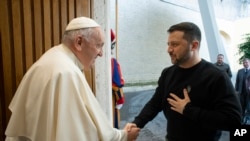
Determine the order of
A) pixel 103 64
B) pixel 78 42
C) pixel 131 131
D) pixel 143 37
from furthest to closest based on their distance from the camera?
1. pixel 143 37
2. pixel 103 64
3. pixel 131 131
4. pixel 78 42

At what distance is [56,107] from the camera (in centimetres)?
122

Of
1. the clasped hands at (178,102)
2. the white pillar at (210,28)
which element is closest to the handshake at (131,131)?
the clasped hands at (178,102)

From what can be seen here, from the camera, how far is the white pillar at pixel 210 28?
6715 millimetres

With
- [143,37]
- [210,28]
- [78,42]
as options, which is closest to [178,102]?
[78,42]

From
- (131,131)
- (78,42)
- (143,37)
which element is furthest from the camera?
(143,37)

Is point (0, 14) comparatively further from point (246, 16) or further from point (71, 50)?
point (246, 16)

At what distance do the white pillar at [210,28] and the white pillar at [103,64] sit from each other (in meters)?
4.98

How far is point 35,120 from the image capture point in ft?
4.12

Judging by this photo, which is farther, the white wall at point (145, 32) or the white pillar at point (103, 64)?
the white wall at point (145, 32)

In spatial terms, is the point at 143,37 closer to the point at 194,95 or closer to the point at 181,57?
the point at 181,57

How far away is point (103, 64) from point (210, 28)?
17.1 ft

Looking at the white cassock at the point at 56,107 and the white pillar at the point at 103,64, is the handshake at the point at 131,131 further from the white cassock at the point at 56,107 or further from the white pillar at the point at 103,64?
the white pillar at the point at 103,64

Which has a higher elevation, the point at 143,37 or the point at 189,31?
the point at 189,31

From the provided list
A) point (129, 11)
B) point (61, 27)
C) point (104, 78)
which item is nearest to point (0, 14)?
point (61, 27)
